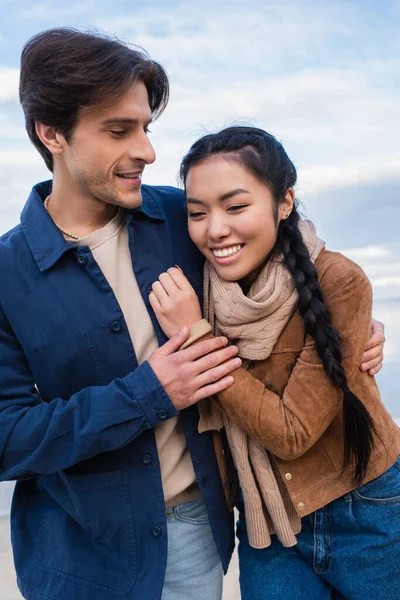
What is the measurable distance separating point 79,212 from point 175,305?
524 millimetres

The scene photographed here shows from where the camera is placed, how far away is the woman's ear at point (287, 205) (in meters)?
2.17

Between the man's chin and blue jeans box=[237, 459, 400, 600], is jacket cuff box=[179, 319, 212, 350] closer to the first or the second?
the man's chin

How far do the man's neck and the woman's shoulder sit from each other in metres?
0.73

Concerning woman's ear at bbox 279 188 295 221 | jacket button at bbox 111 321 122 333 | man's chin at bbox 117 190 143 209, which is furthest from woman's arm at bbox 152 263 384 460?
man's chin at bbox 117 190 143 209

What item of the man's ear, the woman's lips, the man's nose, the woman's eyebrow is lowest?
the woman's lips

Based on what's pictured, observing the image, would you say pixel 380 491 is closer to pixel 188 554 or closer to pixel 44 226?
pixel 188 554

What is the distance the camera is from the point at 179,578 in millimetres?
2324

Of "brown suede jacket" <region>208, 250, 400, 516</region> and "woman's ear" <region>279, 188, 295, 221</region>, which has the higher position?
"woman's ear" <region>279, 188, 295, 221</region>

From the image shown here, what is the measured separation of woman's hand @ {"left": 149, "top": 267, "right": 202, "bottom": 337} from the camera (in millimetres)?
2125

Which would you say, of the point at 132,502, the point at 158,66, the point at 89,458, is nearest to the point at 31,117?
the point at 158,66

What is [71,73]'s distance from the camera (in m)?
2.32

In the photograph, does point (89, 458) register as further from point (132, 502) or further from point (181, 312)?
point (181, 312)

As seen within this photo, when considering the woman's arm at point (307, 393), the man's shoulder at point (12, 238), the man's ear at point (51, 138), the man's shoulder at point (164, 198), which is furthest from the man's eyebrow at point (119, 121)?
the woman's arm at point (307, 393)

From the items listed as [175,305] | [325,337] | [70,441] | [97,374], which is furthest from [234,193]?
[70,441]
